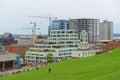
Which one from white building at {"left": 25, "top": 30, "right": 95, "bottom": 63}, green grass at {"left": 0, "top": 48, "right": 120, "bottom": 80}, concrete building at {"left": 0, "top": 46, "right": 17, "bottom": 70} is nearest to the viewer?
green grass at {"left": 0, "top": 48, "right": 120, "bottom": 80}

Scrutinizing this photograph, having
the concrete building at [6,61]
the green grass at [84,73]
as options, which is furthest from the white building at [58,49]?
the green grass at [84,73]

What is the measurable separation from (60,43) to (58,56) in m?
11.2

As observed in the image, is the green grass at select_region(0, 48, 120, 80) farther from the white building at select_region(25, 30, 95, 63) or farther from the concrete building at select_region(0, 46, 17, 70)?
the white building at select_region(25, 30, 95, 63)

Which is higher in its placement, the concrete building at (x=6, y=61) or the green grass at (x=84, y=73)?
the green grass at (x=84, y=73)

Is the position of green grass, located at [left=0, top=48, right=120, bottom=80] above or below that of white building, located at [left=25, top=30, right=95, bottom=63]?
above

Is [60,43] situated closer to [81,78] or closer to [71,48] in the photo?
[71,48]

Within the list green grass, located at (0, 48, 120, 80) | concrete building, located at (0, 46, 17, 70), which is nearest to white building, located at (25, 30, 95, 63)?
concrete building, located at (0, 46, 17, 70)

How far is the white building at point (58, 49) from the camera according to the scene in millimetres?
131375

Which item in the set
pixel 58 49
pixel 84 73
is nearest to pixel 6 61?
pixel 58 49

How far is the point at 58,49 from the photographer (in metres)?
132

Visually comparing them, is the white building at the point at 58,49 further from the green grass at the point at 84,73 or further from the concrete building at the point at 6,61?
the green grass at the point at 84,73

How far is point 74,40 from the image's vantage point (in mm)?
150875

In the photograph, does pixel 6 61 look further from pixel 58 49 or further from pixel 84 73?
pixel 84 73

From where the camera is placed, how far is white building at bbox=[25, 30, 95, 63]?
131 metres
